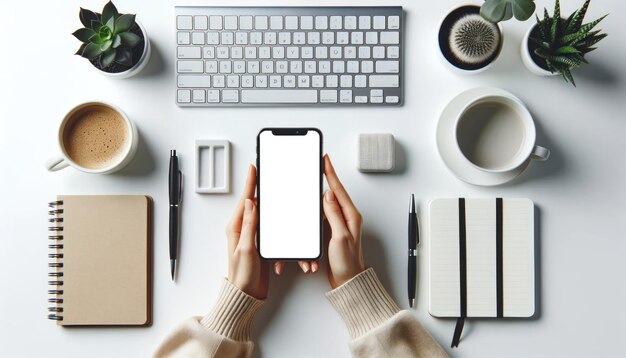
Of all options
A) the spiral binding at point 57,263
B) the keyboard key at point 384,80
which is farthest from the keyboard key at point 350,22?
the spiral binding at point 57,263

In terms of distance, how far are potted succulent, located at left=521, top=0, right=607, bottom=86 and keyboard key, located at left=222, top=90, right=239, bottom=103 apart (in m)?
0.55

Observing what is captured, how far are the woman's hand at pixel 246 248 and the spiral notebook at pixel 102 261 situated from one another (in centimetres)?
17

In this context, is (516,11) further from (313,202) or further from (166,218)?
(166,218)

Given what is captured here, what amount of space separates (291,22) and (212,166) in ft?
1.03

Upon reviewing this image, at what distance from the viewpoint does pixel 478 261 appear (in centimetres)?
90

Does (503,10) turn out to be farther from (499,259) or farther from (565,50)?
(499,259)

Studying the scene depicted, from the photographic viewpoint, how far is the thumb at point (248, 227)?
84cm

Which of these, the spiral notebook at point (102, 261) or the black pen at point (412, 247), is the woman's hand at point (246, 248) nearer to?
the spiral notebook at point (102, 261)

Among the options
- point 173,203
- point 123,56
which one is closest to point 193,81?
point 123,56

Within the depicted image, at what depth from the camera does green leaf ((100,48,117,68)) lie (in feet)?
2.77

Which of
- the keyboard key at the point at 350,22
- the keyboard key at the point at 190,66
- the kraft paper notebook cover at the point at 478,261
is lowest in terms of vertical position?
the kraft paper notebook cover at the point at 478,261

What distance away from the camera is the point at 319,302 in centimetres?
91

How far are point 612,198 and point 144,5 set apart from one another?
3.23ft

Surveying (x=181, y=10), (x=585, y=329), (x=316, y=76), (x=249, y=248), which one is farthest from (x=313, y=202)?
(x=585, y=329)
